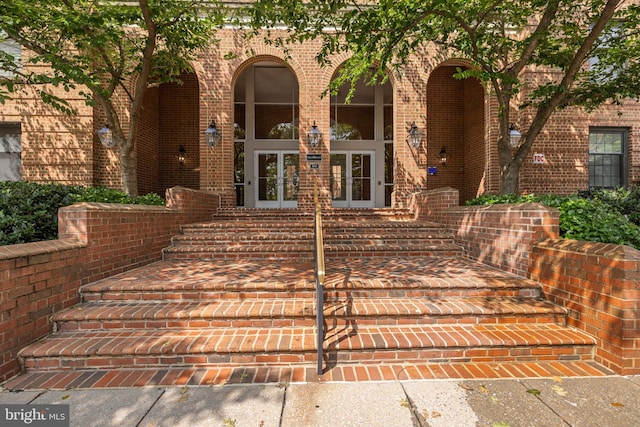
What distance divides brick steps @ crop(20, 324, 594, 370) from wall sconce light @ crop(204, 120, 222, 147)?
21.0ft

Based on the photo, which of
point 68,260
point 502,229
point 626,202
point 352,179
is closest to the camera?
point 68,260

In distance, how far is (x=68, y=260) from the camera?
3287 mm

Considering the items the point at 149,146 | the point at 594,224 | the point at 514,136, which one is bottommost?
the point at 594,224

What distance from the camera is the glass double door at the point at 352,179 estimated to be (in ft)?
35.4

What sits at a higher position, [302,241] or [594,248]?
[594,248]

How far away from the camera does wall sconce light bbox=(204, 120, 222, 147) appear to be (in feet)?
27.2

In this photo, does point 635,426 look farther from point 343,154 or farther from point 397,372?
point 343,154

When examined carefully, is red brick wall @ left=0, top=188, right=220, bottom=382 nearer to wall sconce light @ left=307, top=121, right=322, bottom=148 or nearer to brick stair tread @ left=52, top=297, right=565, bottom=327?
brick stair tread @ left=52, top=297, right=565, bottom=327

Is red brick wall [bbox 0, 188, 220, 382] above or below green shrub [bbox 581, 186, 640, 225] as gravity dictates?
below

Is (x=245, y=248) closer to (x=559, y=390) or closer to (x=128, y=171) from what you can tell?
(x=128, y=171)

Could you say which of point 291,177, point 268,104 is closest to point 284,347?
point 291,177

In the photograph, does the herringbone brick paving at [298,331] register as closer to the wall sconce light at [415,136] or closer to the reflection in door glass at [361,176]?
the wall sconce light at [415,136]
